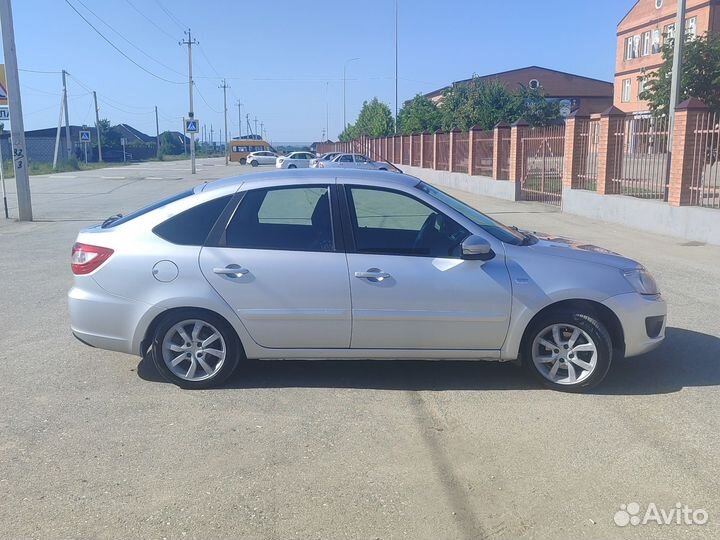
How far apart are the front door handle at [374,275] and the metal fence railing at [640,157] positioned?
12.0 meters

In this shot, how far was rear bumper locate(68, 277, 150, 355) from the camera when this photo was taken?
526 centimetres

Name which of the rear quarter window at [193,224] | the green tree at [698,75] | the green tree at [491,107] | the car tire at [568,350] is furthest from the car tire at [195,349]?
the green tree at [491,107]

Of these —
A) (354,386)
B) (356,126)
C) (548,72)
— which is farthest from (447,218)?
(356,126)

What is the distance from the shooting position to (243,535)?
343cm

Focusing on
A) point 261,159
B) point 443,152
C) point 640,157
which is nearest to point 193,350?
point 640,157

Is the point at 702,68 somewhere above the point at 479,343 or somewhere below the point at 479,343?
above

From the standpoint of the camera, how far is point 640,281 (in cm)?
531

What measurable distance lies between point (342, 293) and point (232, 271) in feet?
2.70

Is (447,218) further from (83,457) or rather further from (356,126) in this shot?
(356,126)

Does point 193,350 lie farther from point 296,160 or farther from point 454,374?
point 296,160

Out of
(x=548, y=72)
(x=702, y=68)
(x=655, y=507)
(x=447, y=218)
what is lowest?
(x=655, y=507)

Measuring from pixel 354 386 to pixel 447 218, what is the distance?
1477 millimetres

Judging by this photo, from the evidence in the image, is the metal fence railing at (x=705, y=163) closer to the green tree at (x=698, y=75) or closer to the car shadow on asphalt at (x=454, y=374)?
the car shadow on asphalt at (x=454, y=374)

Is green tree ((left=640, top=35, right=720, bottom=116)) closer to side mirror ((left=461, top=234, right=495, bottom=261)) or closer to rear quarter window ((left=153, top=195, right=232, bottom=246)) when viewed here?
side mirror ((left=461, top=234, right=495, bottom=261))
